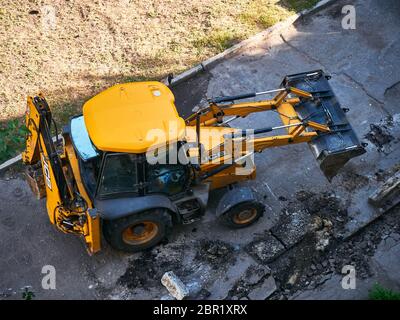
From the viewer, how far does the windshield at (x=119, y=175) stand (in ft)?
21.7

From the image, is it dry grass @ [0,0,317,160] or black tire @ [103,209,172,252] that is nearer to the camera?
black tire @ [103,209,172,252]

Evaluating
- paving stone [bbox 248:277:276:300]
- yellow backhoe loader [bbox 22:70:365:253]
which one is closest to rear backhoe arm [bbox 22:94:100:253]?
yellow backhoe loader [bbox 22:70:365:253]

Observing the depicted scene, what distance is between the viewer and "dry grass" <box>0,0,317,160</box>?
Result: 392 inches

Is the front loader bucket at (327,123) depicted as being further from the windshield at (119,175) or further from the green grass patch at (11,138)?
the green grass patch at (11,138)

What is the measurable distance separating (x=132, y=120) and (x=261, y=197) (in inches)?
111

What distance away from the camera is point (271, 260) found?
7754 millimetres

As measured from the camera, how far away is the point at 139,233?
7.53m

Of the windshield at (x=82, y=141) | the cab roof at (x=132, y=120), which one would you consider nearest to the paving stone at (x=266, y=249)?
the cab roof at (x=132, y=120)

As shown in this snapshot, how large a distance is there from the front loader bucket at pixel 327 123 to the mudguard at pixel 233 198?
3.81 ft

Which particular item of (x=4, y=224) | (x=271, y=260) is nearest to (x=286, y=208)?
(x=271, y=260)

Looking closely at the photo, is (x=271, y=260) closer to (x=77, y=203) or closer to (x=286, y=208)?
(x=286, y=208)

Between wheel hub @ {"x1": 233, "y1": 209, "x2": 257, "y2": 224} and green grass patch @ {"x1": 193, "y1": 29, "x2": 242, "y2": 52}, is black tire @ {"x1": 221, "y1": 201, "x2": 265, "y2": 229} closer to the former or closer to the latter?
wheel hub @ {"x1": 233, "y1": 209, "x2": 257, "y2": 224}

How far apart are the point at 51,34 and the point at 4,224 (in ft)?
14.4

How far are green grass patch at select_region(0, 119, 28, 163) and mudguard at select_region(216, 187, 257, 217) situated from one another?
373 centimetres
